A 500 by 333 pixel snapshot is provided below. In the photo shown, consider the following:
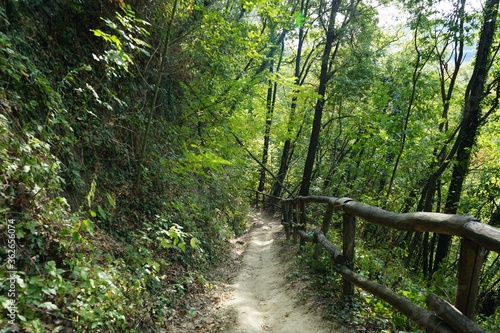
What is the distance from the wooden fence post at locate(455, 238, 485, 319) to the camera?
2.35 meters

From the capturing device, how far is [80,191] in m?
4.49

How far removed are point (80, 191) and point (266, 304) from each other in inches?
146

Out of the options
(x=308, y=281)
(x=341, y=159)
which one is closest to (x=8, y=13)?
(x=308, y=281)

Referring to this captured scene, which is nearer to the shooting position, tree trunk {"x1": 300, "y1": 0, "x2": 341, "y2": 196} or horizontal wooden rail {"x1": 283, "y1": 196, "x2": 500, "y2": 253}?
horizontal wooden rail {"x1": 283, "y1": 196, "x2": 500, "y2": 253}

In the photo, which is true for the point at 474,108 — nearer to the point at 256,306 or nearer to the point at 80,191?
the point at 256,306

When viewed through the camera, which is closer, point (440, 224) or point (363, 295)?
point (440, 224)

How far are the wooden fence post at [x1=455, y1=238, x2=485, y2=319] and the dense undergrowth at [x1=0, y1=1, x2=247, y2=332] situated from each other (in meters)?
3.16

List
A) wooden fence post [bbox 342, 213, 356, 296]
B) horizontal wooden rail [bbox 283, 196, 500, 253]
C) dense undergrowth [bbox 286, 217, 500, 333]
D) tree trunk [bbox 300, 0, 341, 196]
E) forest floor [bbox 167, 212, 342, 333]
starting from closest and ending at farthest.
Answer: horizontal wooden rail [bbox 283, 196, 500, 253] → dense undergrowth [bbox 286, 217, 500, 333] → wooden fence post [bbox 342, 213, 356, 296] → forest floor [bbox 167, 212, 342, 333] → tree trunk [bbox 300, 0, 341, 196]

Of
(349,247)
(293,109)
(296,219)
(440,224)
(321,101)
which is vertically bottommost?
(296,219)

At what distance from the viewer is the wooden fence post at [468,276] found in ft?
7.72

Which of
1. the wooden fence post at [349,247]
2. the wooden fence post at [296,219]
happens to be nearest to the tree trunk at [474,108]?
the wooden fence post at [296,219]

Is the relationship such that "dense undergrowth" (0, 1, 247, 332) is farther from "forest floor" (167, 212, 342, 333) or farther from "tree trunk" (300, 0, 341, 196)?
"tree trunk" (300, 0, 341, 196)

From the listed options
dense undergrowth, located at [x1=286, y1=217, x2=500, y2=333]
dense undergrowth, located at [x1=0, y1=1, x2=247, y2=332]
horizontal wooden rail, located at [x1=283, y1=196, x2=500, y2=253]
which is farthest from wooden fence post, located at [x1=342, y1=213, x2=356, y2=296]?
dense undergrowth, located at [x1=0, y1=1, x2=247, y2=332]

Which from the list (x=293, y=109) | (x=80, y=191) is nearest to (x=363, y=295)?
(x=80, y=191)
